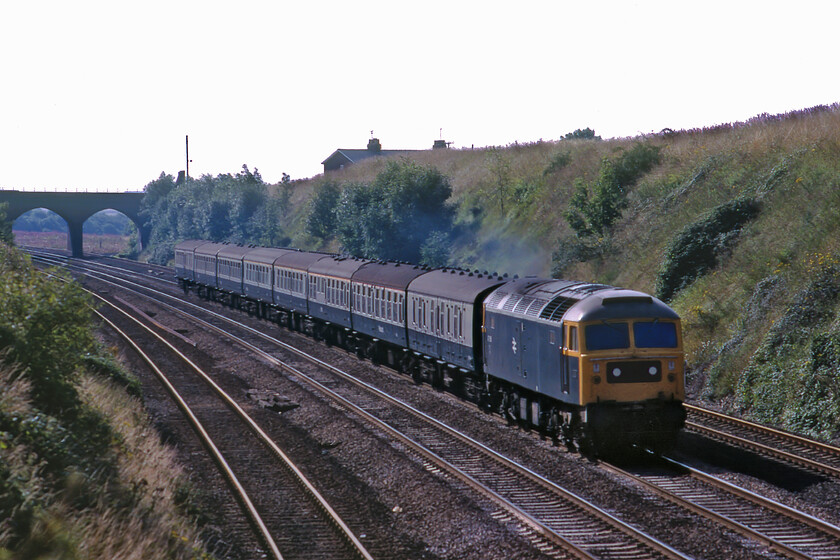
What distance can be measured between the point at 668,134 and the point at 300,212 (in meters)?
50.0

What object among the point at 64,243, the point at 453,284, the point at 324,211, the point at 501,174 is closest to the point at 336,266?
the point at 453,284

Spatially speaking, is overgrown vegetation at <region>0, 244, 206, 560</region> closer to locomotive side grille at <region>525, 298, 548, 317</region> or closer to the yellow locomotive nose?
the yellow locomotive nose

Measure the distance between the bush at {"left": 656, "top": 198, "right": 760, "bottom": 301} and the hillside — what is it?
5 cm

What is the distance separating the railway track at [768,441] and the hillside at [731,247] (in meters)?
0.92

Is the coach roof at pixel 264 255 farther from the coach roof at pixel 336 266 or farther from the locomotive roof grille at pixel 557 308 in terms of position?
the locomotive roof grille at pixel 557 308

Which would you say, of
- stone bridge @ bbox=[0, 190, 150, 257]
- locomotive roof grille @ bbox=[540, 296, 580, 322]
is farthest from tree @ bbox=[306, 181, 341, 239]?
locomotive roof grille @ bbox=[540, 296, 580, 322]

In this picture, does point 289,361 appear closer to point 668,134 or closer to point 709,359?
point 709,359

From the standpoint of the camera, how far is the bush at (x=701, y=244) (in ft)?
102

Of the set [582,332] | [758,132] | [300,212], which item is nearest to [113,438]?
[582,332]

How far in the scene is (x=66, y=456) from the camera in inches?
522

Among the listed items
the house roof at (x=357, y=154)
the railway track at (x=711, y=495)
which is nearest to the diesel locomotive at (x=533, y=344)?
the railway track at (x=711, y=495)

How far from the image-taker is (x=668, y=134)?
49094 millimetres

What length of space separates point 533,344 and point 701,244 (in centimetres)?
1534

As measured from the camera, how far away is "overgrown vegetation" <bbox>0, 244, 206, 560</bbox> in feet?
33.5
